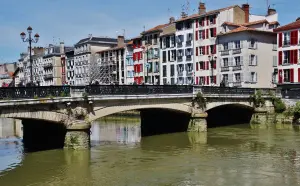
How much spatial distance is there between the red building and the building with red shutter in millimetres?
30742

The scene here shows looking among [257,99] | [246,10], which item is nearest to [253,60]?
[246,10]

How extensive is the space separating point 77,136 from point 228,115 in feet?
92.3

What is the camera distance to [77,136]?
3088 cm

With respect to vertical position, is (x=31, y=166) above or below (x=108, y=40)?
below

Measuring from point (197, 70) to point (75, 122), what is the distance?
40.2m

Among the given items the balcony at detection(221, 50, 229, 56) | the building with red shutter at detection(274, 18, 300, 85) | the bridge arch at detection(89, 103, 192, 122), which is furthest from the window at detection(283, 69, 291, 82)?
the bridge arch at detection(89, 103, 192, 122)

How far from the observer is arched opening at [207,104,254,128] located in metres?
51.6

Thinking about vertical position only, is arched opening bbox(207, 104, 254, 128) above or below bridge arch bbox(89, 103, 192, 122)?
below

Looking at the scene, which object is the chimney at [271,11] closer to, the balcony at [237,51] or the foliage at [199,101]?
the balcony at [237,51]

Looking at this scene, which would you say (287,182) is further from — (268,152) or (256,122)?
(256,122)

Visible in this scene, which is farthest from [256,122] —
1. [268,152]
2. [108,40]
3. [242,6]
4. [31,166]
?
[108,40]

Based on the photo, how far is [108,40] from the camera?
101 m

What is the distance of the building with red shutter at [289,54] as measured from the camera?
177 feet

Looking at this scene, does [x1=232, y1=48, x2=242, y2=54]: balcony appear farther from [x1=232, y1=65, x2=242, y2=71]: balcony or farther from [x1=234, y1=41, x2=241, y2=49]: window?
[x1=232, y1=65, x2=242, y2=71]: balcony
